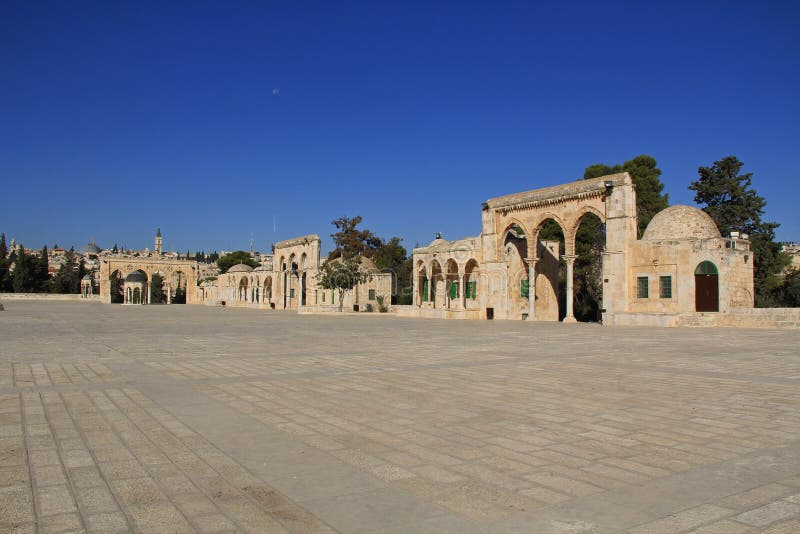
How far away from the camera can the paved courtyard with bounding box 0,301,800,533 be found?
321 cm

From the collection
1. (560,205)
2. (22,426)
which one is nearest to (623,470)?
(22,426)

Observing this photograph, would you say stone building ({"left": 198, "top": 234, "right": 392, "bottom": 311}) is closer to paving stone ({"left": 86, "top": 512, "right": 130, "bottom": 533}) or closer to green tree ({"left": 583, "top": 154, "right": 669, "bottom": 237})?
green tree ({"left": 583, "top": 154, "right": 669, "bottom": 237})

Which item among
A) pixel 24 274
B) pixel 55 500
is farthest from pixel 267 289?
pixel 55 500

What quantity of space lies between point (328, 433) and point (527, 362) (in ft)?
19.4

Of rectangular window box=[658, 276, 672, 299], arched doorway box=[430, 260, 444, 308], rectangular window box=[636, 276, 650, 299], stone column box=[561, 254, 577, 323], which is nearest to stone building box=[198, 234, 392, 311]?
arched doorway box=[430, 260, 444, 308]

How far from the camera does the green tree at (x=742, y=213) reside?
1458 inches

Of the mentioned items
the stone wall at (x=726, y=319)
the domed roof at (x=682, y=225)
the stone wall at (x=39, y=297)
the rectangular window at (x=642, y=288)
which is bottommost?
the stone wall at (x=726, y=319)

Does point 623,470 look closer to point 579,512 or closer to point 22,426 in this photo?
point 579,512

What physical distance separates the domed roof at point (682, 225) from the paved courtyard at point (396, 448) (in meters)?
18.7

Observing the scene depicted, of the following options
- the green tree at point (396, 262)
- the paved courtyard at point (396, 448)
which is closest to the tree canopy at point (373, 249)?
the green tree at point (396, 262)

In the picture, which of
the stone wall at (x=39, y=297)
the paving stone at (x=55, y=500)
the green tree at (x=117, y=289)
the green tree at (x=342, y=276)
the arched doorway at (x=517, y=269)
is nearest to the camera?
the paving stone at (x=55, y=500)

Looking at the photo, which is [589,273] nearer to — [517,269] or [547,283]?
[547,283]

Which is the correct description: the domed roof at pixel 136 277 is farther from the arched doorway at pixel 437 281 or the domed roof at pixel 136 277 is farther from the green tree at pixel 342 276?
the arched doorway at pixel 437 281

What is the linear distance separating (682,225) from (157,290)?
259ft
